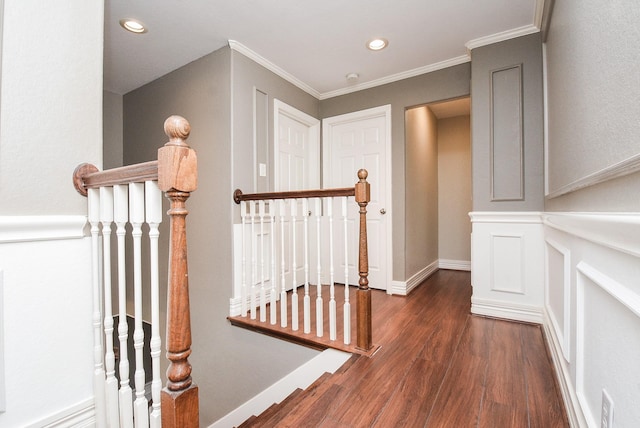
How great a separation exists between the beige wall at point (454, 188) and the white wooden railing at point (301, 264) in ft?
6.67

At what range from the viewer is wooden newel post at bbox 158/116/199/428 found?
81 cm

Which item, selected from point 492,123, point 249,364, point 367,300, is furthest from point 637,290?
point 249,364

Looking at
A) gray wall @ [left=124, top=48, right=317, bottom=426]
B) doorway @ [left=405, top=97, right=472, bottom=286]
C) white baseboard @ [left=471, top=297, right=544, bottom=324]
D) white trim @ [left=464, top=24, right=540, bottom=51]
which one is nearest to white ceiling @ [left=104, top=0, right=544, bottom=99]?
white trim @ [left=464, top=24, right=540, bottom=51]

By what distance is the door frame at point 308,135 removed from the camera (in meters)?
2.98

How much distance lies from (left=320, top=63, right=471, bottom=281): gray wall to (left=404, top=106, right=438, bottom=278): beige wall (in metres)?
0.08

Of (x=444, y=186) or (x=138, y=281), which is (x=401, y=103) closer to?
(x=444, y=186)

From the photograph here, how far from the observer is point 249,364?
2441 millimetres

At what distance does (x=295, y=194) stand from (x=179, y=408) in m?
1.52

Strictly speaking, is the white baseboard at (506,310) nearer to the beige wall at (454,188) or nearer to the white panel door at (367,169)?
the white panel door at (367,169)

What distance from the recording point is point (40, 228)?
1110mm

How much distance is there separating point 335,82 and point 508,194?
214 cm

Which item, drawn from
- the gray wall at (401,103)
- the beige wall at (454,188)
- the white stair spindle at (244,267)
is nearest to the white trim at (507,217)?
the gray wall at (401,103)

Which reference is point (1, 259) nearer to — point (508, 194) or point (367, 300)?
point (367, 300)

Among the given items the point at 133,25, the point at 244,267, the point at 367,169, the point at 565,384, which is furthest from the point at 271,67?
the point at 565,384
